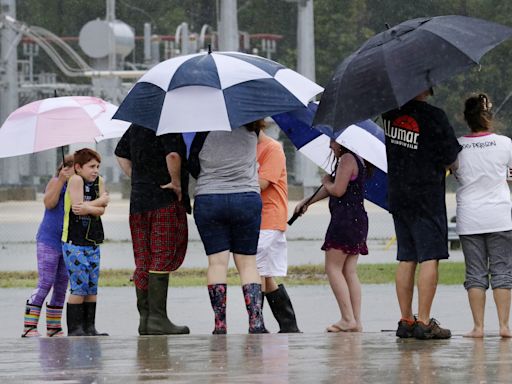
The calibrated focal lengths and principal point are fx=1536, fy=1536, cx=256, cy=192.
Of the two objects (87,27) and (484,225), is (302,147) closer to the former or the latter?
(484,225)

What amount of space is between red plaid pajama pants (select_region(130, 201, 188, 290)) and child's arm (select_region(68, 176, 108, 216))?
54 cm

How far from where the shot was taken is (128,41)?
4559cm

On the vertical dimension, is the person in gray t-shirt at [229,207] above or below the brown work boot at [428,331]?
above

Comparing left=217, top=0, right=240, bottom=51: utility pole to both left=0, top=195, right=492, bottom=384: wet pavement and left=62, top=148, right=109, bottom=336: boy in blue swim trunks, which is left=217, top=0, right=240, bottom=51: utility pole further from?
left=62, top=148, right=109, bottom=336: boy in blue swim trunks

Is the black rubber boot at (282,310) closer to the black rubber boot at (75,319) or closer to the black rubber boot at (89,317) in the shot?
the black rubber boot at (89,317)

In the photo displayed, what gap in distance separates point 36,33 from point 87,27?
180 centimetres

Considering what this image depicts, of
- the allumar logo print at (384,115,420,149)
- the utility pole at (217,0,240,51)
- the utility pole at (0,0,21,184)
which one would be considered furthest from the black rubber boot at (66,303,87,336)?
the utility pole at (0,0,21,184)

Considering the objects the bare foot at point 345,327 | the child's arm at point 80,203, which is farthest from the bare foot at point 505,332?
the child's arm at point 80,203

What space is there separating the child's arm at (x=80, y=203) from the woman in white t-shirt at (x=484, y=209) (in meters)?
2.75

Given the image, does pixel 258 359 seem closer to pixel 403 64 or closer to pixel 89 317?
pixel 403 64

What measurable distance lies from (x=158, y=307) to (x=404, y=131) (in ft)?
7.25

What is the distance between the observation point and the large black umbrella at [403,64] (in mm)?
8859

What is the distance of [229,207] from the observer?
983 cm

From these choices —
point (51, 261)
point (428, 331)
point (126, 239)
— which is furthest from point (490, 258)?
point (126, 239)
